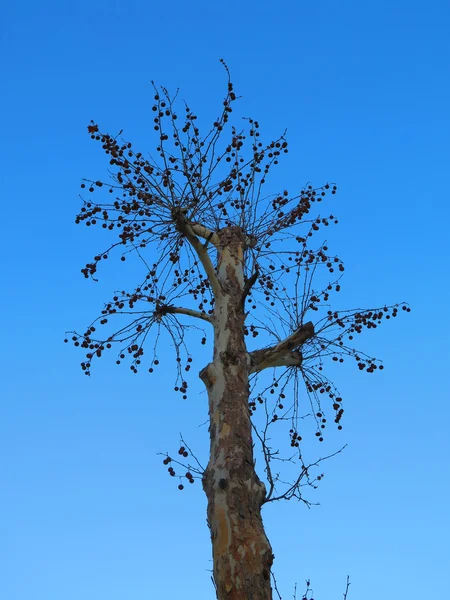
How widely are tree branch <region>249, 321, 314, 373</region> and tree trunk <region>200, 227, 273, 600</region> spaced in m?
0.39

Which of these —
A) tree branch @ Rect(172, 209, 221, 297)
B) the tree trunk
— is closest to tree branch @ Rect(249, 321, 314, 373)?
the tree trunk

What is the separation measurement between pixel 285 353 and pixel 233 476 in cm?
202

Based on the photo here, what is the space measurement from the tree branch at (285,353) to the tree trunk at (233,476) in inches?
15.3

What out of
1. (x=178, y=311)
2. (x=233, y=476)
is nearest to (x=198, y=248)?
(x=178, y=311)

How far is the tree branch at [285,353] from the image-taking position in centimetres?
639

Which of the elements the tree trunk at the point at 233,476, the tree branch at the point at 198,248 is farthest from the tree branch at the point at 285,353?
the tree branch at the point at 198,248

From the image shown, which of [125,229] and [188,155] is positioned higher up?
[188,155]

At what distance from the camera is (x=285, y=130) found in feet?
23.9

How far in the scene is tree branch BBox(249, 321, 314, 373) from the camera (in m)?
6.39

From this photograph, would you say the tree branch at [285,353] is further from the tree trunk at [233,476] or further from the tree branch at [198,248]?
the tree branch at [198,248]

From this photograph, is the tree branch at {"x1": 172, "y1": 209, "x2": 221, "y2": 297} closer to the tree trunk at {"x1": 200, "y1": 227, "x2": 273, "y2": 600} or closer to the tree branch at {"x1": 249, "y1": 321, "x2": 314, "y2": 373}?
the tree trunk at {"x1": 200, "y1": 227, "x2": 273, "y2": 600}

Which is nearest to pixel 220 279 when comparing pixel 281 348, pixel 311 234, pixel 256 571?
pixel 281 348

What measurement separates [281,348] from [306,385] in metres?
0.81

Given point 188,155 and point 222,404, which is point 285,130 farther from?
point 222,404
